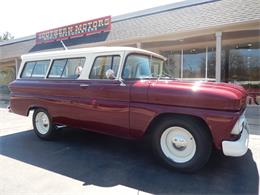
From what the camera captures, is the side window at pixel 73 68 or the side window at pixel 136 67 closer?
the side window at pixel 136 67

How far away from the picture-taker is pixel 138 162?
13.6 ft

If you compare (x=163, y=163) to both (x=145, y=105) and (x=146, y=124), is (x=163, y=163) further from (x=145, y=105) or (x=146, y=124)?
(x=145, y=105)

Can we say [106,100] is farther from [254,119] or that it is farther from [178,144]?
[254,119]

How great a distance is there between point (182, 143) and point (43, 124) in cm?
341

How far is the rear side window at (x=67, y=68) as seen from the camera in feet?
16.1

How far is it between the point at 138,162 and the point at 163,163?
18.2 inches

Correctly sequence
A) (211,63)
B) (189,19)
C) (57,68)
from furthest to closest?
1. (211,63)
2. (189,19)
3. (57,68)

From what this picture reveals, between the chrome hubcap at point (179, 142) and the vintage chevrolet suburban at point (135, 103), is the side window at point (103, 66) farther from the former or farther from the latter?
the chrome hubcap at point (179, 142)

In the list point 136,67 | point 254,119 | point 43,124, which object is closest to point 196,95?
point 136,67

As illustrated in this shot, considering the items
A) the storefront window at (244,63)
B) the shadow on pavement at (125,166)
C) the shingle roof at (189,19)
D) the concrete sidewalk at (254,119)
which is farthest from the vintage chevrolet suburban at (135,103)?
the storefront window at (244,63)

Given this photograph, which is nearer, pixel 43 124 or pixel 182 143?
pixel 182 143

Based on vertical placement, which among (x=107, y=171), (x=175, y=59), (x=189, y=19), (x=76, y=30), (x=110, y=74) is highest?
(x=76, y=30)

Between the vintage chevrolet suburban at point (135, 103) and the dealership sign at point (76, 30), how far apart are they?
8984 mm

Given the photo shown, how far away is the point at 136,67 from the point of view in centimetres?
449
